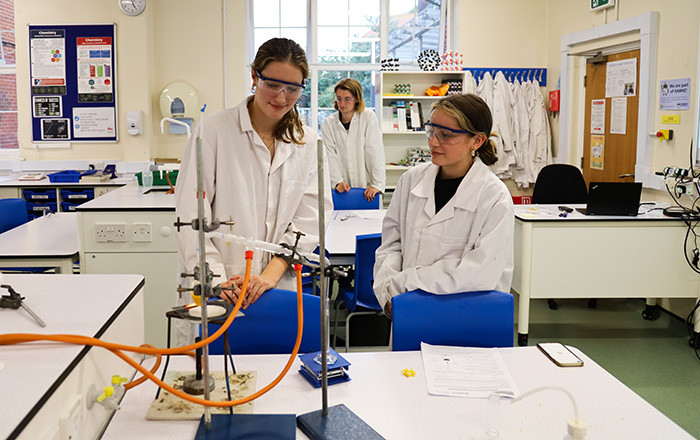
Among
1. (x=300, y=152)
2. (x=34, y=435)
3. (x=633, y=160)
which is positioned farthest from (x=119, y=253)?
(x=633, y=160)

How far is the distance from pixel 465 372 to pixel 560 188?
326cm

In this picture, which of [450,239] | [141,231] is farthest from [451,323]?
[141,231]

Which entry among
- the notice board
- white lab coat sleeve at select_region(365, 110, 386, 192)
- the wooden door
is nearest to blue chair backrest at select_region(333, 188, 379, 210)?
white lab coat sleeve at select_region(365, 110, 386, 192)

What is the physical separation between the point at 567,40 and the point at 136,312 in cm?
510

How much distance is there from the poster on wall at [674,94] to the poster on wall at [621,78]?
486 mm

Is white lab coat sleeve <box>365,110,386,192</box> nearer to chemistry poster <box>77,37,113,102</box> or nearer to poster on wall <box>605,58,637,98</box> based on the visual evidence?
poster on wall <box>605,58,637,98</box>

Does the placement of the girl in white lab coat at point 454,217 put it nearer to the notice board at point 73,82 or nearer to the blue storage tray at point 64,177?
the blue storage tray at point 64,177

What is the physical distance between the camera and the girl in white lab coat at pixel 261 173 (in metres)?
1.88

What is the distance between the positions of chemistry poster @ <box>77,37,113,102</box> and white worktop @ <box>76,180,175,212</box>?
251 cm

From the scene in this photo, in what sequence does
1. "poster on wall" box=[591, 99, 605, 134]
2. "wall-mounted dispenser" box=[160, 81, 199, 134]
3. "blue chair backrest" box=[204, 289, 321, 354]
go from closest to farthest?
1. "blue chair backrest" box=[204, 289, 321, 354]
2. "poster on wall" box=[591, 99, 605, 134]
3. "wall-mounted dispenser" box=[160, 81, 199, 134]

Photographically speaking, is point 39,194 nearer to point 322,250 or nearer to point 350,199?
point 350,199

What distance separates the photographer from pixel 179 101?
20.4 feet

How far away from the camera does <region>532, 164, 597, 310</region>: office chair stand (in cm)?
454

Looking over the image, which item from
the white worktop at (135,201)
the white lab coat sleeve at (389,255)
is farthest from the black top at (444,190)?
the white worktop at (135,201)
